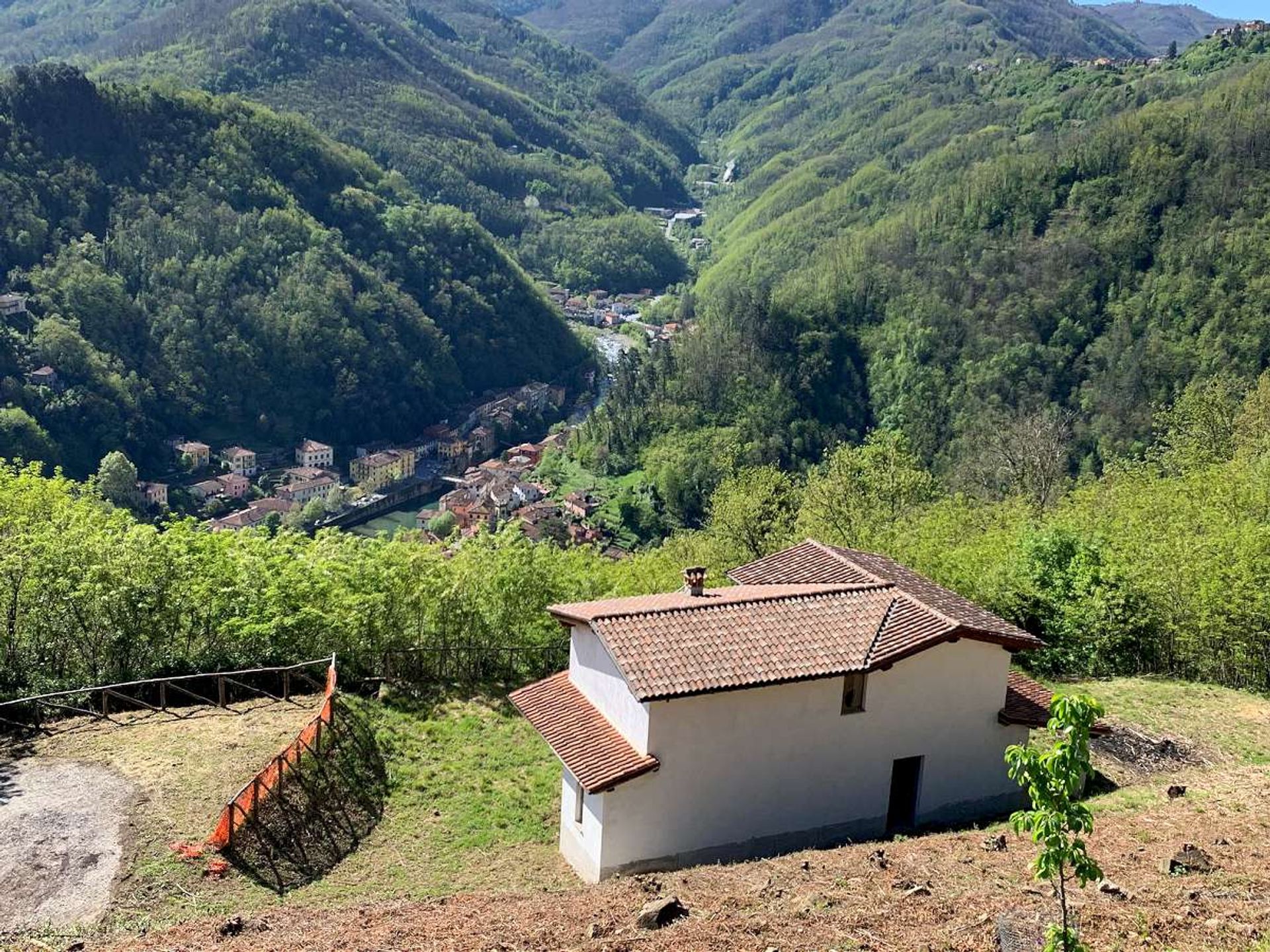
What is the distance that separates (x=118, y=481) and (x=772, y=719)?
89432 mm

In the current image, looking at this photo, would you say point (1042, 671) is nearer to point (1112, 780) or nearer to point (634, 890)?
point (1112, 780)

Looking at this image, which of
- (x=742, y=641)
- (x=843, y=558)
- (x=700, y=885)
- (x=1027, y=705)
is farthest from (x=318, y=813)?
(x=1027, y=705)

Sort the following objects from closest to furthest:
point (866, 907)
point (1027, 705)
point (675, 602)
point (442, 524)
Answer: point (866, 907) → point (675, 602) → point (1027, 705) → point (442, 524)

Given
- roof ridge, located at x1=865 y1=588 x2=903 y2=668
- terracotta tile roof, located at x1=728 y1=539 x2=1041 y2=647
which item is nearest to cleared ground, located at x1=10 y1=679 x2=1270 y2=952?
roof ridge, located at x1=865 y1=588 x2=903 y2=668

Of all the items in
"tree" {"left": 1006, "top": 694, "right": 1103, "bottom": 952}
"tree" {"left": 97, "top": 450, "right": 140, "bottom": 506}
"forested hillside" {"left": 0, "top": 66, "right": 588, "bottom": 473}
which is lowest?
"tree" {"left": 97, "top": 450, "right": 140, "bottom": 506}

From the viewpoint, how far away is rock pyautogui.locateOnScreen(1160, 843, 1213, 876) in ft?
41.5

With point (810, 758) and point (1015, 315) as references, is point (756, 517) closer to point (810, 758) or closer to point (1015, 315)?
point (810, 758)

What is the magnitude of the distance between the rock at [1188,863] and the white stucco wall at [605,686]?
7248 mm

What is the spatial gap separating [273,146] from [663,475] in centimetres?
8804

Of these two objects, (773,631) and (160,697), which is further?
(160,697)

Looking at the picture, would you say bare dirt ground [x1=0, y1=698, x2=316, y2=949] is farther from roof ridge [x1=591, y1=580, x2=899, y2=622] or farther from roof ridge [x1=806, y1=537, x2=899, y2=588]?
roof ridge [x1=806, y1=537, x2=899, y2=588]

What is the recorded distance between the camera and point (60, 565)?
22.8 meters

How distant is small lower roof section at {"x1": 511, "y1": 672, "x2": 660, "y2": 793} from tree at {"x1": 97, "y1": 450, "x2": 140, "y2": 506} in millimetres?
83234

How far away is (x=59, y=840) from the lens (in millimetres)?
15859
